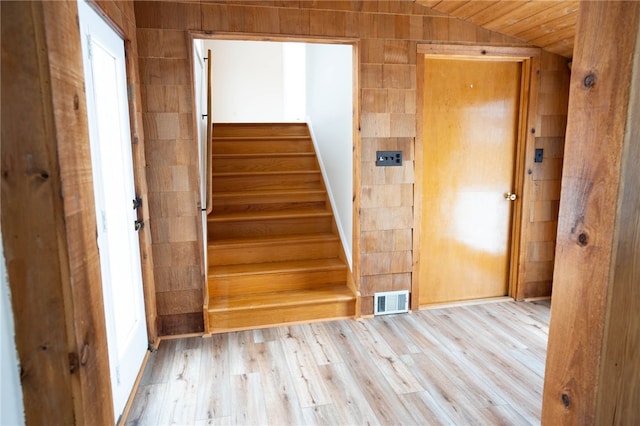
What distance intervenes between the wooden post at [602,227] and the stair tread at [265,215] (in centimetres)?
289

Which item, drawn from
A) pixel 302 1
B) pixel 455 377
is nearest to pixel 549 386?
pixel 455 377

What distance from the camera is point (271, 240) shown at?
3496 millimetres

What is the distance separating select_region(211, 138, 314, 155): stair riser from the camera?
14.6 feet

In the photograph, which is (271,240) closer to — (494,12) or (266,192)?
(266,192)

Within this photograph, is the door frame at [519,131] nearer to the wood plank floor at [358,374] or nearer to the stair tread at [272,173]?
the wood plank floor at [358,374]

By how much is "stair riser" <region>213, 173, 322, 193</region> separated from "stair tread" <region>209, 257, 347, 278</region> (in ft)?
3.08

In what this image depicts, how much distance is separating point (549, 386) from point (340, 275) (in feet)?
8.17

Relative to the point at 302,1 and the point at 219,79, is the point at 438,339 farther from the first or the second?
the point at 219,79

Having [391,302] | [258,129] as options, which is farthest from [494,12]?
[258,129]

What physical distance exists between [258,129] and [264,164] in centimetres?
67

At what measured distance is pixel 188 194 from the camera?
9.14 feet

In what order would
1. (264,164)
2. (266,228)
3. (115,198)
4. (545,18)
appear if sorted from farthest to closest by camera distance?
(264,164), (266,228), (545,18), (115,198)

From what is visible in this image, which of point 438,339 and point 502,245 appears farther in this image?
point 502,245

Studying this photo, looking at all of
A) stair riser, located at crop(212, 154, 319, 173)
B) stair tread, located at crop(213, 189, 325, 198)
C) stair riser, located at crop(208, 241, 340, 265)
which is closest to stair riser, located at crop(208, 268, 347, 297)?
stair riser, located at crop(208, 241, 340, 265)
